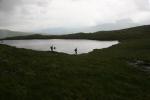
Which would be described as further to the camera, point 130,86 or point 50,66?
point 50,66

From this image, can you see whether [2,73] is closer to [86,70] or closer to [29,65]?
[29,65]

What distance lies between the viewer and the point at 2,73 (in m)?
24.5

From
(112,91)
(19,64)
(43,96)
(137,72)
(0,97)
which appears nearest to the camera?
(0,97)

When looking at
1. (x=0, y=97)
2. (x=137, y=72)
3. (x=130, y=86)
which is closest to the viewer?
(x=0, y=97)

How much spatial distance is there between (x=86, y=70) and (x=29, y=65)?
723cm

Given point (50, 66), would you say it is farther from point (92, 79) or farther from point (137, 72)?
point (137, 72)

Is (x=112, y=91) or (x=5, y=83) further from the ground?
(x=5, y=83)

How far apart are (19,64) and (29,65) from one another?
4.01 feet

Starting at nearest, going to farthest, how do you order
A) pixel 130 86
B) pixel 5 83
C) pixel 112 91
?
1. pixel 5 83
2. pixel 112 91
3. pixel 130 86

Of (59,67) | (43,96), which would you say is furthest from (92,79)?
(43,96)

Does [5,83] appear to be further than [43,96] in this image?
Yes

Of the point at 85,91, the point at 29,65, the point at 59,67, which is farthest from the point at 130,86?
the point at 29,65

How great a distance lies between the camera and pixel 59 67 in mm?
30625

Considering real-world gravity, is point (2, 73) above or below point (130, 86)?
above
